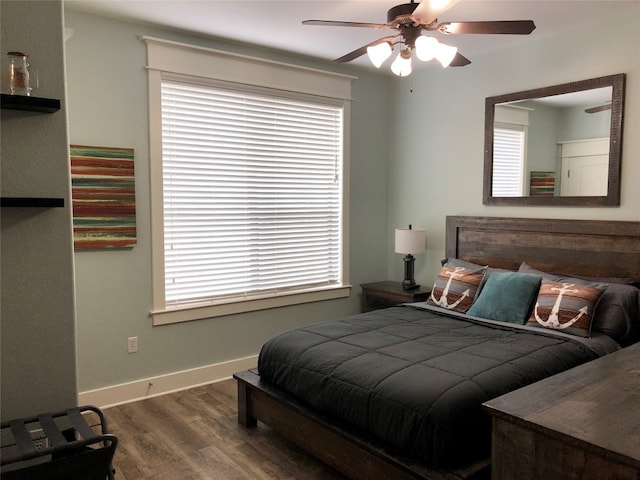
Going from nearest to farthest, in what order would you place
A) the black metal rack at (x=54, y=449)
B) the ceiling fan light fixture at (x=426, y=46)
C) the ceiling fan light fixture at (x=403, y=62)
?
the black metal rack at (x=54, y=449) < the ceiling fan light fixture at (x=426, y=46) < the ceiling fan light fixture at (x=403, y=62)

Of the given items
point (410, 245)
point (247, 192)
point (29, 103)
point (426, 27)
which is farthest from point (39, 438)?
point (410, 245)

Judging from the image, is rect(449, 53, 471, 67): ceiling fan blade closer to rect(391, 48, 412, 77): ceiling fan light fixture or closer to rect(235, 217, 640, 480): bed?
rect(391, 48, 412, 77): ceiling fan light fixture

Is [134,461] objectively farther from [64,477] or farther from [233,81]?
[233,81]

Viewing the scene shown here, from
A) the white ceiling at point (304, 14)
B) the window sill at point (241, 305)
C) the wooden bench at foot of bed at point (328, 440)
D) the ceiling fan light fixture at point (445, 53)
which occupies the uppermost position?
the white ceiling at point (304, 14)

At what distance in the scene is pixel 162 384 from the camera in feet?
12.1

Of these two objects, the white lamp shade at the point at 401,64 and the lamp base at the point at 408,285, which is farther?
the lamp base at the point at 408,285

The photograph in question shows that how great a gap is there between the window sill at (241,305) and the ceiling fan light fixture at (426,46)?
2455mm

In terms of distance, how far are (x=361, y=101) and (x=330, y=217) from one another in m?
1.20

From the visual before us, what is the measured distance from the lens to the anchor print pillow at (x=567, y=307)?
9.77 feet

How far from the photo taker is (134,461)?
2.70m

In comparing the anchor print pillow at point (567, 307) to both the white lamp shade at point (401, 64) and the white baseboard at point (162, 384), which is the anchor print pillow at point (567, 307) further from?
the white baseboard at point (162, 384)

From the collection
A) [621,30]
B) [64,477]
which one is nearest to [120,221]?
[64,477]

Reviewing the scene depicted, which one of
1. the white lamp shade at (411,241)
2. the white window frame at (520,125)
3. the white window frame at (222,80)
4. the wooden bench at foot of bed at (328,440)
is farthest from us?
the white lamp shade at (411,241)

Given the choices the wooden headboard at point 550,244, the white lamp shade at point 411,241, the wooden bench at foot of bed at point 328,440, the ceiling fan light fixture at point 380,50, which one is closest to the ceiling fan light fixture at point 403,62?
the ceiling fan light fixture at point 380,50
